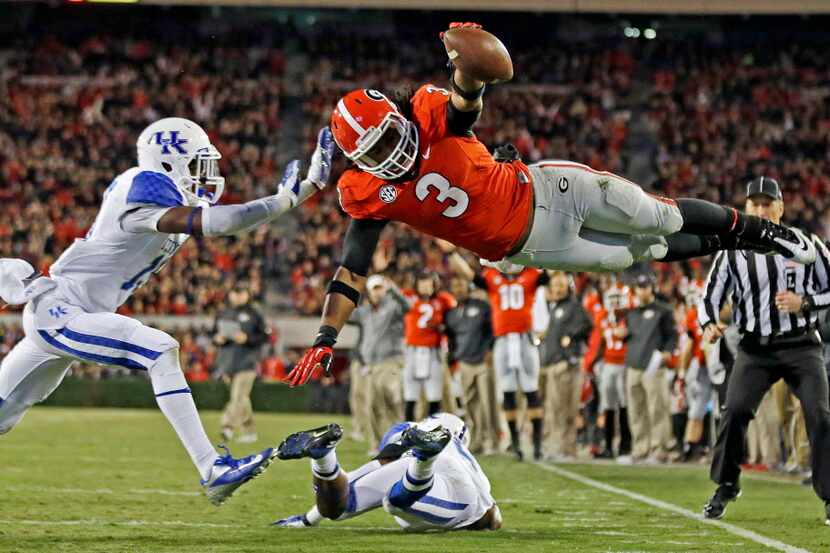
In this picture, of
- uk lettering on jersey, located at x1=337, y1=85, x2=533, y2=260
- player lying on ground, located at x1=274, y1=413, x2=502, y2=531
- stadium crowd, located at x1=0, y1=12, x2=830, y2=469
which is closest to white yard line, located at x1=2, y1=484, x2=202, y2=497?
player lying on ground, located at x1=274, y1=413, x2=502, y2=531

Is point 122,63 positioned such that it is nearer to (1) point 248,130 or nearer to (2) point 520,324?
(1) point 248,130

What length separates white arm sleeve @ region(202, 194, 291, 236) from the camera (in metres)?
5.21

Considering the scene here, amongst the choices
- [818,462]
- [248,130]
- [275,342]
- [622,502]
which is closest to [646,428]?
[622,502]

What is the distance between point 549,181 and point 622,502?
293cm

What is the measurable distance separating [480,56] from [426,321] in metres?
7.20

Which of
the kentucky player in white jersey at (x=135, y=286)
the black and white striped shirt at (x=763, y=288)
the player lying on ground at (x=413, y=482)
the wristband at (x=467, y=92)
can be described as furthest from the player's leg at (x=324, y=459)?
the black and white striped shirt at (x=763, y=288)

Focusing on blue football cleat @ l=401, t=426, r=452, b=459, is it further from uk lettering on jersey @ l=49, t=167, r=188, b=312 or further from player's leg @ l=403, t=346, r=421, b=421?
player's leg @ l=403, t=346, r=421, b=421

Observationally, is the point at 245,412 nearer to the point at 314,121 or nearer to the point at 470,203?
the point at 470,203

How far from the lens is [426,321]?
12.0 metres

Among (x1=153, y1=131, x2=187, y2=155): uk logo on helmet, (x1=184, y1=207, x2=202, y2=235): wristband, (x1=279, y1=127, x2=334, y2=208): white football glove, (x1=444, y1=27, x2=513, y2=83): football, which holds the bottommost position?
(x1=184, y1=207, x2=202, y2=235): wristband

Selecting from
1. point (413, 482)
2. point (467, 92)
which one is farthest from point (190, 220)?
point (413, 482)

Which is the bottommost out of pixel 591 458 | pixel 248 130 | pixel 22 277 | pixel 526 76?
pixel 591 458

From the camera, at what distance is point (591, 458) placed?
1227 centimetres

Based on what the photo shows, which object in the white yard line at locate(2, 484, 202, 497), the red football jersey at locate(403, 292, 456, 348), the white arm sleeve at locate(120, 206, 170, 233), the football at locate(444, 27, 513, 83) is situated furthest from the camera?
the red football jersey at locate(403, 292, 456, 348)
